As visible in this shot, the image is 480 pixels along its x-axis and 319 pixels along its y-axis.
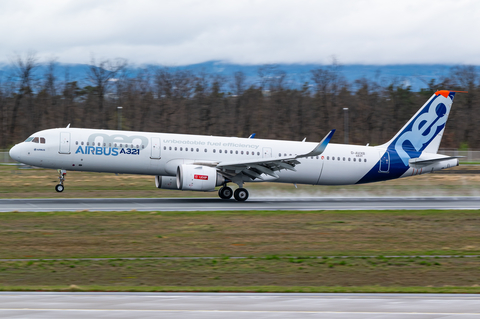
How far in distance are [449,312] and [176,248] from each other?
933 centimetres

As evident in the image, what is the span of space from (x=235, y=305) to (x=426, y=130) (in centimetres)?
2502

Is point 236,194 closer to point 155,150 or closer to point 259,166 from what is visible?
point 259,166

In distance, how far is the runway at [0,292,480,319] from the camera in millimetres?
8984

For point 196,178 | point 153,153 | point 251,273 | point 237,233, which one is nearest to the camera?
point 251,273

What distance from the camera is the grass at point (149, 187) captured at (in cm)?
3241

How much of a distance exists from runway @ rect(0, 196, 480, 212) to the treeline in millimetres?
45563

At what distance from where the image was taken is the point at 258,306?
9.73 m

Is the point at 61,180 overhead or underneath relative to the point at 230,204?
overhead

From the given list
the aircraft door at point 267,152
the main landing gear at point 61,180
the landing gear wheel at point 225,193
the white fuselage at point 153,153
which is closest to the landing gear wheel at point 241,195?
the landing gear wheel at point 225,193

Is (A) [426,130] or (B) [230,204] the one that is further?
(A) [426,130]

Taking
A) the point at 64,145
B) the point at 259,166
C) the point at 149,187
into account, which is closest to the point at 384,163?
the point at 259,166

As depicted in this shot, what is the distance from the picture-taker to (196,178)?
2686 centimetres

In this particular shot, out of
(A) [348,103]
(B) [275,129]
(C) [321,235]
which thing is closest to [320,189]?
(C) [321,235]

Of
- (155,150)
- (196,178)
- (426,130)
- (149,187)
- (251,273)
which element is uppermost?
(426,130)
